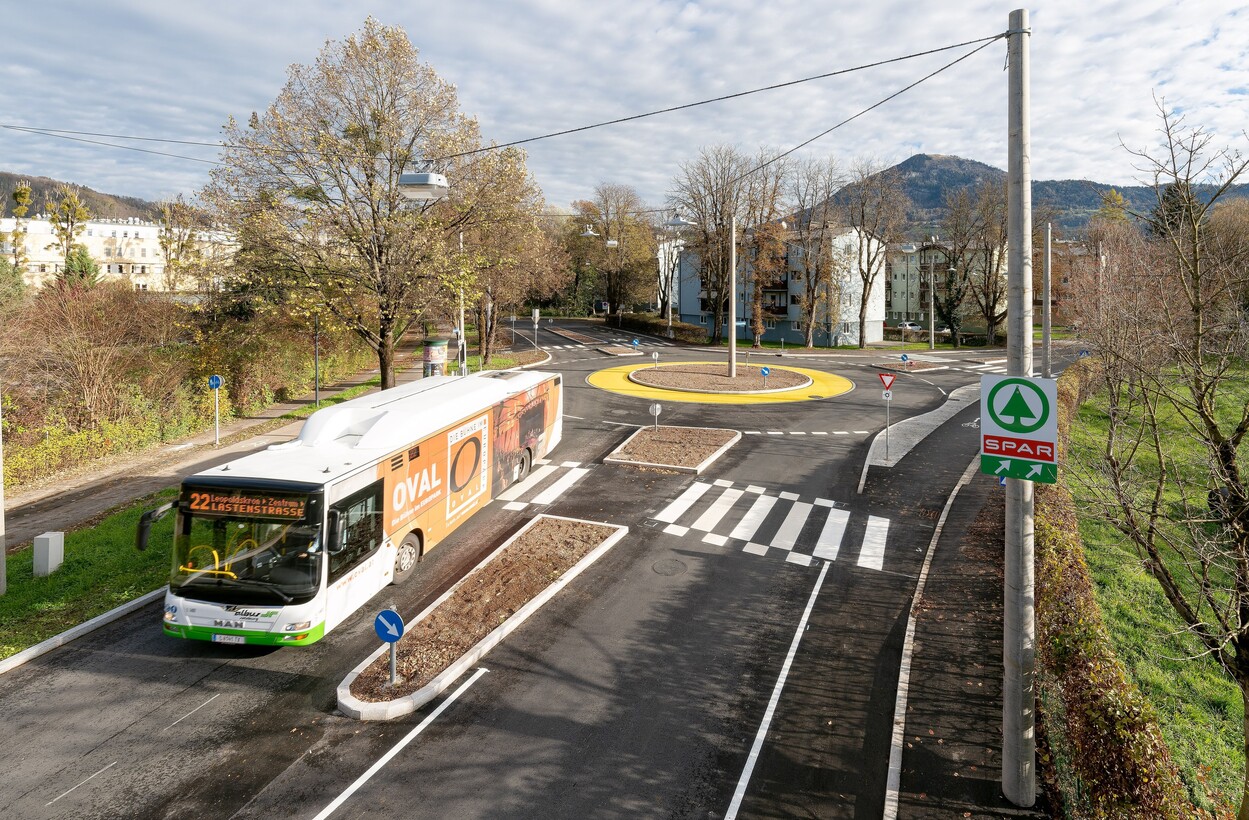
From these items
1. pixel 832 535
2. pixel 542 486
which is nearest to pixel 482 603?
pixel 542 486

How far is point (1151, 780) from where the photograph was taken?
5.86 meters

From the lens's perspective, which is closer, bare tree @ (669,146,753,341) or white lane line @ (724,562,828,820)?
white lane line @ (724,562,828,820)

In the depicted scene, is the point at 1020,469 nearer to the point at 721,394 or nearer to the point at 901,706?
the point at 901,706

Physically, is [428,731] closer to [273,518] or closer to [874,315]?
[273,518]

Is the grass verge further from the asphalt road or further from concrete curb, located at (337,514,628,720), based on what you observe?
concrete curb, located at (337,514,628,720)

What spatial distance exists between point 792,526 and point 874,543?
1795 millimetres

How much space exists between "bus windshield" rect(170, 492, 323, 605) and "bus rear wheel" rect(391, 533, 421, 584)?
261 centimetres

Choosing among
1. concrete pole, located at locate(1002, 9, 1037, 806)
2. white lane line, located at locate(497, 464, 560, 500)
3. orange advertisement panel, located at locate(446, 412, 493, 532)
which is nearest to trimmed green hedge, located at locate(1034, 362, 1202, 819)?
concrete pole, located at locate(1002, 9, 1037, 806)

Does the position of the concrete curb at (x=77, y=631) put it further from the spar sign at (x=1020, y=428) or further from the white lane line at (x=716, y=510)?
the spar sign at (x=1020, y=428)

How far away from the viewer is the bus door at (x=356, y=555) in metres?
9.96

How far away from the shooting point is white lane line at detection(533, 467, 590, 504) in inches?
677

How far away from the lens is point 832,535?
49.4 feet

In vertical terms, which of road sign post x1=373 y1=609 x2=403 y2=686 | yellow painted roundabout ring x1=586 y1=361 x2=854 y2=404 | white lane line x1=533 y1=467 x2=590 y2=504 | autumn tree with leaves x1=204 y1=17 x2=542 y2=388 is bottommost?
road sign post x1=373 y1=609 x2=403 y2=686

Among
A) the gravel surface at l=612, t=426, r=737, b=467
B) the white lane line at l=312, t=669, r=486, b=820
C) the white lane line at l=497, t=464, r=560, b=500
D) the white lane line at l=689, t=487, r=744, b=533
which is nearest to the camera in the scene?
the white lane line at l=312, t=669, r=486, b=820
